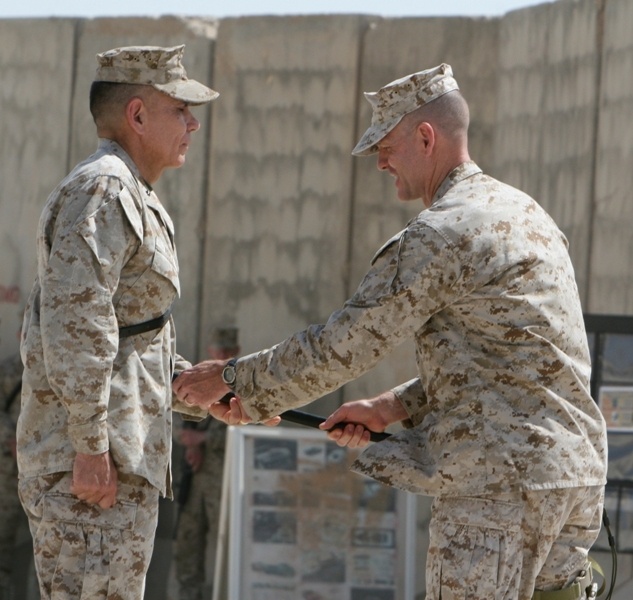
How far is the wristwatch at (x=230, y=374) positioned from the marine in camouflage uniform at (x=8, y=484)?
4.14 metres

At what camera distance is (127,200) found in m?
3.60

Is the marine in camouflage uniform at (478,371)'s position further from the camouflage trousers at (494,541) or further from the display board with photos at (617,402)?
the display board with photos at (617,402)

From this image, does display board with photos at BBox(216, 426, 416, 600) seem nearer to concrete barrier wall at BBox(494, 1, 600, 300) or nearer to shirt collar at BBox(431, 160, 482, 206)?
concrete barrier wall at BBox(494, 1, 600, 300)

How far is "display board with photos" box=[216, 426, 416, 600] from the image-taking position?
6543 millimetres

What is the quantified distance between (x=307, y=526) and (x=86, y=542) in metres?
3.20

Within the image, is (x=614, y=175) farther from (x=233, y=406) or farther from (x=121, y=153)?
(x=121, y=153)

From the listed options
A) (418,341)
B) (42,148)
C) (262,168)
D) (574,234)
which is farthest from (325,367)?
(42,148)

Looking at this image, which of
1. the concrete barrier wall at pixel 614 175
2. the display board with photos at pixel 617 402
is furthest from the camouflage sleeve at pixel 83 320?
the concrete barrier wall at pixel 614 175

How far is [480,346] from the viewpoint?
347 centimetres

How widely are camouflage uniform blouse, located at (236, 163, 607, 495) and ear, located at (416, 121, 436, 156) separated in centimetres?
14

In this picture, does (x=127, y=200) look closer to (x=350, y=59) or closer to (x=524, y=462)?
(x=524, y=462)

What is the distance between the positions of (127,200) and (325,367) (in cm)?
68

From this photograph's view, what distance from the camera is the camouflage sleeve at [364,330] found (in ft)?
11.3

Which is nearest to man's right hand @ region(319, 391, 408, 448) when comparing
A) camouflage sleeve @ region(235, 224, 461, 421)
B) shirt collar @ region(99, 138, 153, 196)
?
camouflage sleeve @ region(235, 224, 461, 421)
